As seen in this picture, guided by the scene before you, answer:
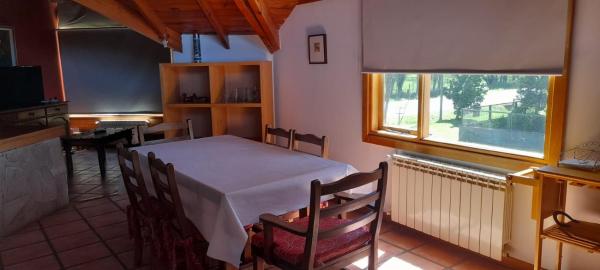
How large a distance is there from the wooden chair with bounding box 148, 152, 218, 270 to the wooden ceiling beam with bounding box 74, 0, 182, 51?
2217 mm

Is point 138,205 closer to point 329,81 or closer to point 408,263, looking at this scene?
point 408,263

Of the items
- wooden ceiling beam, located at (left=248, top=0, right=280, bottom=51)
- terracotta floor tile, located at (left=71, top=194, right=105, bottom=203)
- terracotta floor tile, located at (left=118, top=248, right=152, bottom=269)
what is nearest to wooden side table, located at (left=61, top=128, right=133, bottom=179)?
terracotta floor tile, located at (left=71, top=194, right=105, bottom=203)

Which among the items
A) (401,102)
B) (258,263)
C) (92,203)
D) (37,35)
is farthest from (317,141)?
(37,35)

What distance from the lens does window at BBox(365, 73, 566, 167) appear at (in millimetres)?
2518

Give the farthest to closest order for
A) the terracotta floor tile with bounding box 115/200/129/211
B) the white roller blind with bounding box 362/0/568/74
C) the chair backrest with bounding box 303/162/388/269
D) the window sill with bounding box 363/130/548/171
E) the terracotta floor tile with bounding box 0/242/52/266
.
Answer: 1. the terracotta floor tile with bounding box 115/200/129/211
2. the terracotta floor tile with bounding box 0/242/52/266
3. the window sill with bounding box 363/130/548/171
4. the white roller blind with bounding box 362/0/568/74
5. the chair backrest with bounding box 303/162/388/269

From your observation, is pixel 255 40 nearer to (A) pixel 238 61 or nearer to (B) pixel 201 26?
(A) pixel 238 61

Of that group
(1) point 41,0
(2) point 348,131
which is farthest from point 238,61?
(1) point 41,0

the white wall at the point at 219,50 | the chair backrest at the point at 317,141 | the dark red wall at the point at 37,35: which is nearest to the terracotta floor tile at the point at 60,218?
the white wall at the point at 219,50

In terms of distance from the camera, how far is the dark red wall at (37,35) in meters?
6.12

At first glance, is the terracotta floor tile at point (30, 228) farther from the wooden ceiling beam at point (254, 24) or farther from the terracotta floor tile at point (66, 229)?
the wooden ceiling beam at point (254, 24)

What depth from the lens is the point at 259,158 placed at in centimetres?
271

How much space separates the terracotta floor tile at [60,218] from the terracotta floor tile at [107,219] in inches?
6.7

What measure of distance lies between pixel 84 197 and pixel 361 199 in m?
3.33

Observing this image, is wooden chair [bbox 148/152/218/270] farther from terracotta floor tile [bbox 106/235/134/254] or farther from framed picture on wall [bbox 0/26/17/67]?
framed picture on wall [bbox 0/26/17/67]
